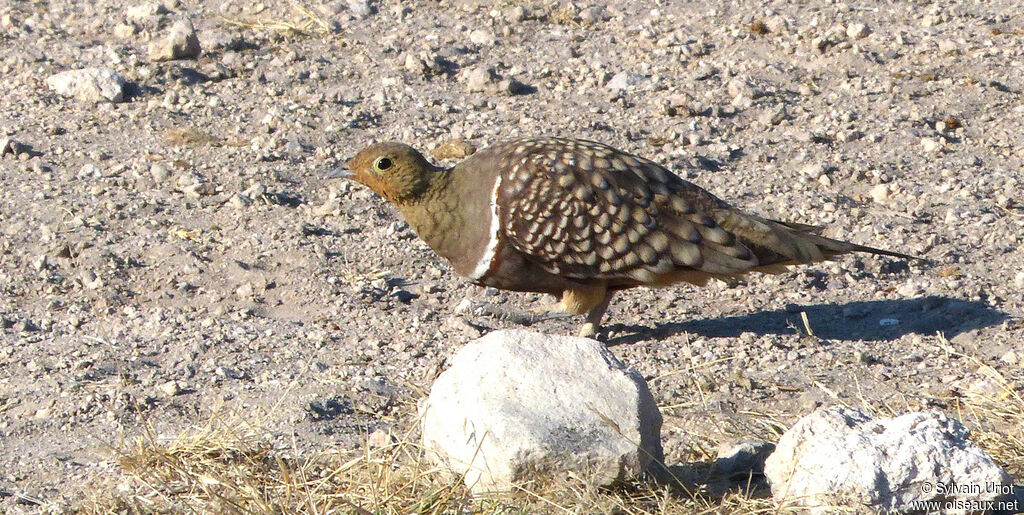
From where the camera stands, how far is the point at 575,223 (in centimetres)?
550

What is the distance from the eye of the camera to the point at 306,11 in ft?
29.3

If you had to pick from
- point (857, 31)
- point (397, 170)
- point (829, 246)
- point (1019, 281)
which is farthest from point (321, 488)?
point (857, 31)

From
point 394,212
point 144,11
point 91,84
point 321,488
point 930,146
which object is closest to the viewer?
point 321,488

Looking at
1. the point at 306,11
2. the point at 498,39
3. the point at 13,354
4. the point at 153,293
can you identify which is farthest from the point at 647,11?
the point at 13,354

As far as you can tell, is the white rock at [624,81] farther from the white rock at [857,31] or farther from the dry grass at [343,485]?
the dry grass at [343,485]

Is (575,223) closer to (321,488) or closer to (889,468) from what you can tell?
(321,488)

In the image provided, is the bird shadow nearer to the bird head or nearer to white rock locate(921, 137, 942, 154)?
the bird head

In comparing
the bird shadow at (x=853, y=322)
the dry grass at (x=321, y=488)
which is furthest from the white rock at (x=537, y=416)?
the bird shadow at (x=853, y=322)

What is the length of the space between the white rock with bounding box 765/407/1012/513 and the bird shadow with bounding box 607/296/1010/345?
2.00 m

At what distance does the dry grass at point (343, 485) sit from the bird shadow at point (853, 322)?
4.32 ft

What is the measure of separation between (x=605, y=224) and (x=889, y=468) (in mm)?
2136

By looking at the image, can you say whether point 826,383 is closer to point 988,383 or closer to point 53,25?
point 988,383

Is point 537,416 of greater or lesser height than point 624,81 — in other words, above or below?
above

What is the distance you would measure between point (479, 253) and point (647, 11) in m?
4.16
